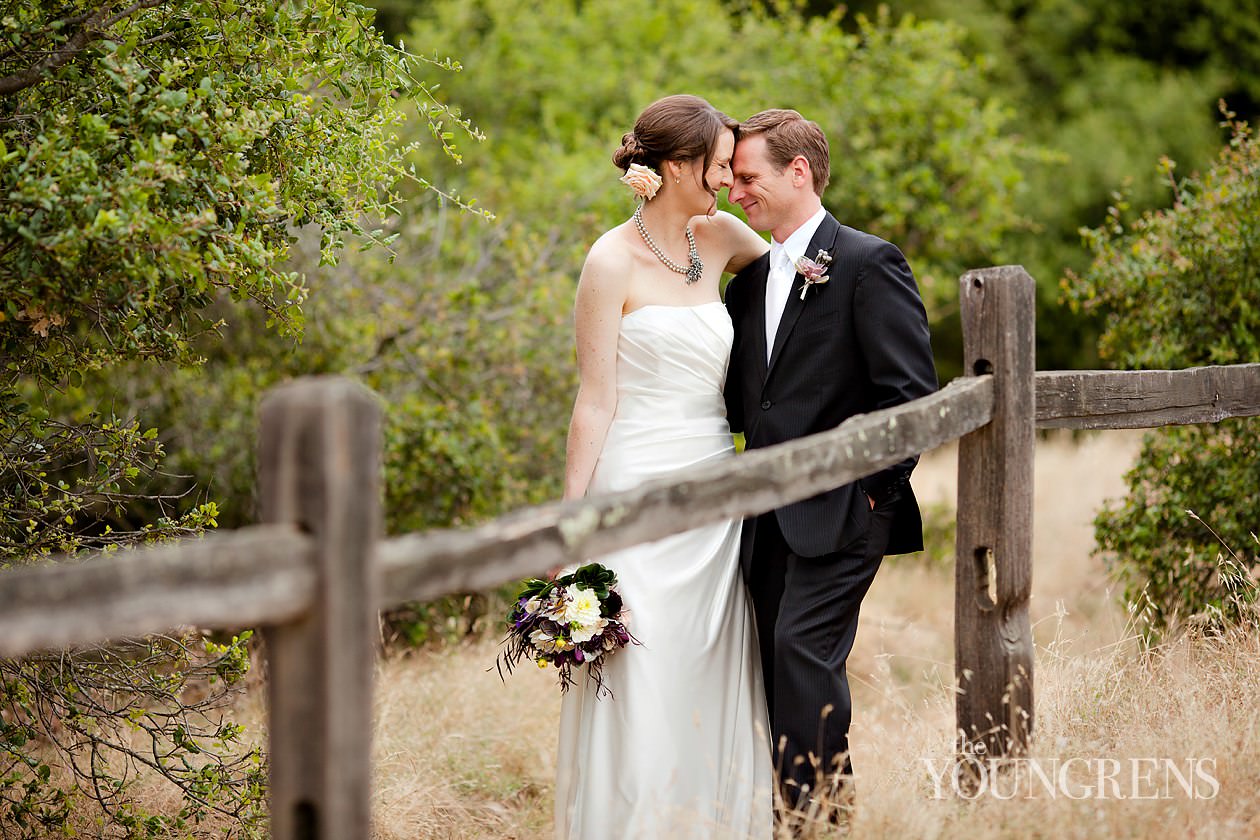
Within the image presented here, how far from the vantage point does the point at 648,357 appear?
4070 mm

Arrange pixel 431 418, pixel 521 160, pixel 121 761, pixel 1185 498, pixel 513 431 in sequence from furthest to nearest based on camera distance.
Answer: pixel 521 160
pixel 513 431
pixel 431 418
pixel 1185 498
pixel 121 761

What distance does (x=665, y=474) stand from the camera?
4.02 meters

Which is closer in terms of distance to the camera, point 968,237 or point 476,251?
point 476,251

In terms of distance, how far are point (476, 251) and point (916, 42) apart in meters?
4.55

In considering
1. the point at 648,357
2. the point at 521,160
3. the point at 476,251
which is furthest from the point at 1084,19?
the point at 648,357

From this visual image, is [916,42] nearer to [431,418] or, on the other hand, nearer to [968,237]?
[968,237]

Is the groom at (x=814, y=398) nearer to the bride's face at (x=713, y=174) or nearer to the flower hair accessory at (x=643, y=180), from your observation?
the bride's face at (x=713, y=174)

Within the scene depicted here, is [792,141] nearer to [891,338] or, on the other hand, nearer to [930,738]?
[891,338]

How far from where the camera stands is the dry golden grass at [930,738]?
3.15 metres

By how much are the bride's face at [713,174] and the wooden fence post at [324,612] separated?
2466mm

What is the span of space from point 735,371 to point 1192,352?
3.32m

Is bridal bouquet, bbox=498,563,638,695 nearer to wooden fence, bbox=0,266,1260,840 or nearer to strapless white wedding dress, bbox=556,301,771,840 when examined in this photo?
strapless white wedding dress, bbox=556,301,771,840

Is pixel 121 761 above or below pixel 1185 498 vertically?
below

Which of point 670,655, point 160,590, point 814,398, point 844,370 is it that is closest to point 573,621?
point 670,655
